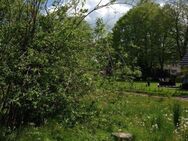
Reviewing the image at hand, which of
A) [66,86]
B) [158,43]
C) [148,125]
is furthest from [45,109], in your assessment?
[158,43]

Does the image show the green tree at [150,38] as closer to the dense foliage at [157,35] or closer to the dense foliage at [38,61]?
the dense foliage at [157,35]

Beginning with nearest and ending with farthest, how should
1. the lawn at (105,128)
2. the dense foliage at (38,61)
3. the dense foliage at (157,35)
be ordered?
the dense foliage at (38,61), the lawn at (105,128), the dense foliage at (157,35)

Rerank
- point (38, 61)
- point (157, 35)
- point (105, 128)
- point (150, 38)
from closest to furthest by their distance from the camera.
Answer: point (38, 61) → point (105, 128) → point (157, 35) → point (150, 38)

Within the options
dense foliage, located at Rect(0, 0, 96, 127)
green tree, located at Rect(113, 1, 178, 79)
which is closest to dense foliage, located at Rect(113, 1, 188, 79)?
green tree, located at Rect(113, 1, 178, 79)

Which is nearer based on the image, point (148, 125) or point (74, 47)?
point (74, 47)

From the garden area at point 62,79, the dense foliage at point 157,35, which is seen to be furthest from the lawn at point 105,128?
the dense foliage at point 157,35

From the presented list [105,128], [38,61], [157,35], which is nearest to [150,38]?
[157,35]

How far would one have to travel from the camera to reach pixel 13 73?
849cm

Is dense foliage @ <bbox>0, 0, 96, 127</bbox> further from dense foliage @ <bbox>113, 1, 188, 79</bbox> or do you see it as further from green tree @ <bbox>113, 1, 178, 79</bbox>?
green tree @ <bbox>113, 1, 178, 79</bbox>

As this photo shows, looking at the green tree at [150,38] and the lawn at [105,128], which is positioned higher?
the green tree at [150,38]

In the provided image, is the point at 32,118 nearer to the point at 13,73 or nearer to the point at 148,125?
the point at 13,73

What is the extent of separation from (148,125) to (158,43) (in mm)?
72696

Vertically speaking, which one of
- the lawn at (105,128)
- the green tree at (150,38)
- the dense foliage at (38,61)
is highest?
the green tree at (150,38)

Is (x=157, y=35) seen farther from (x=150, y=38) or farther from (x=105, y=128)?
(x=105, y=128)
